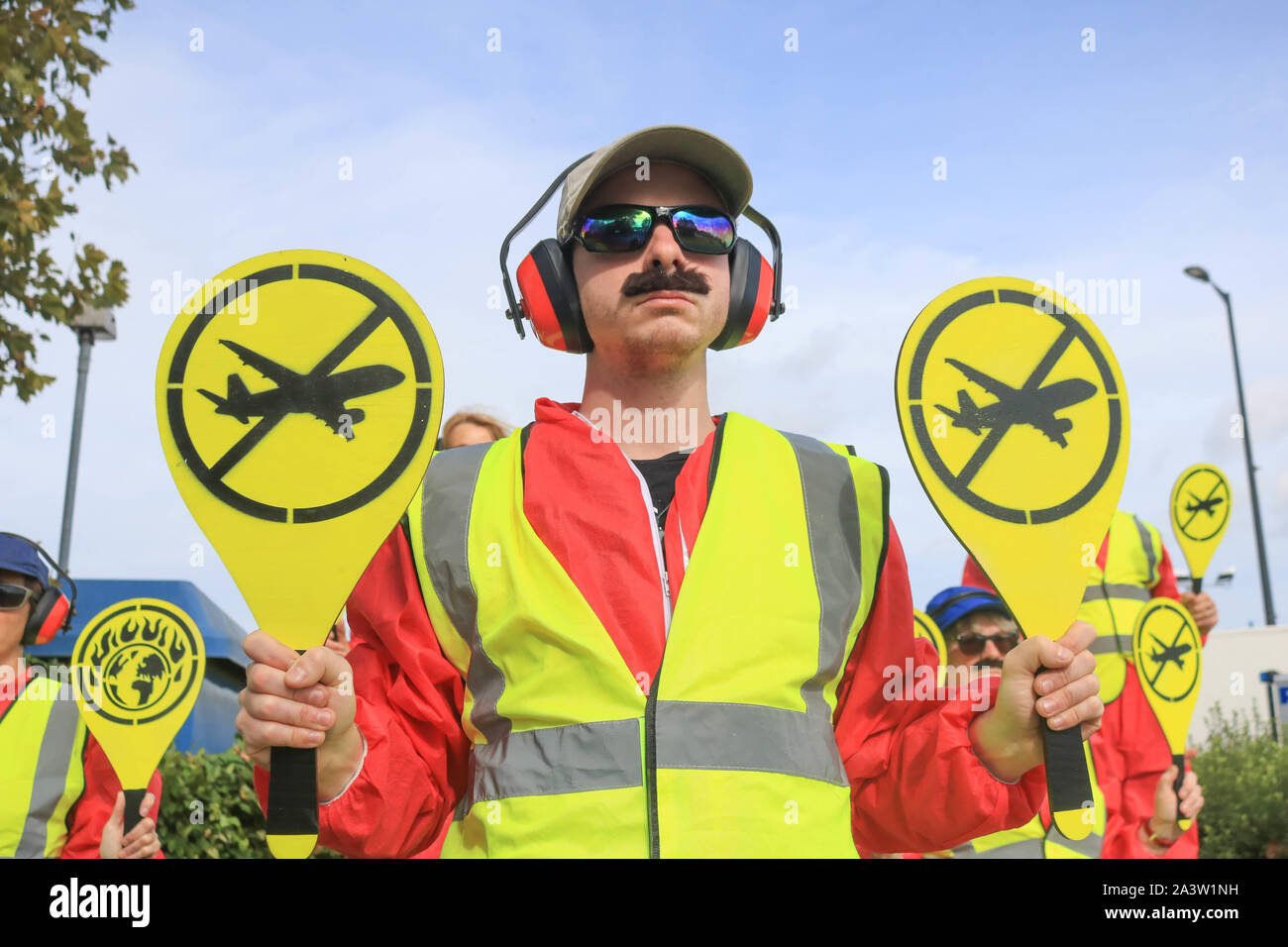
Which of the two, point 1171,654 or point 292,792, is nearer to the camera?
point 292,792

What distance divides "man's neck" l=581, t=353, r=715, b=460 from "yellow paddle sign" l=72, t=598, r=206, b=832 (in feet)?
10.6

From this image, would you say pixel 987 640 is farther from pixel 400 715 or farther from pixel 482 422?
pixel 400 715

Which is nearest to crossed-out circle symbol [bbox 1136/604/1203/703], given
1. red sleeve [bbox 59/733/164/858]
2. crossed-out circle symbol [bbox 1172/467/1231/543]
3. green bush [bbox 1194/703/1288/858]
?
crossed-out circle symbol [bbox 1172/467/1231/543]

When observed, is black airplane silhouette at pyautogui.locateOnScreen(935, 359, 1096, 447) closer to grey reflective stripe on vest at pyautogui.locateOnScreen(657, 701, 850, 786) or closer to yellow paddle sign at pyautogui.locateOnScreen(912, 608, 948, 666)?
grey reflective stripe on vest at pyautogui.locateOnScreen(657, 701, 850, 786)

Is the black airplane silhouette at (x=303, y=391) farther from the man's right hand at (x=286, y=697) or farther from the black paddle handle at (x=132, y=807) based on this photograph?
the black paddle handle at (x=132, y=807)

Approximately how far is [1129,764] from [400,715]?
4.52m

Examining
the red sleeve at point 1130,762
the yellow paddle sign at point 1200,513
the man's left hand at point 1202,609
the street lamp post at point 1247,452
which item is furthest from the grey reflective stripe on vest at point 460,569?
the street lamp post at point 1247,452

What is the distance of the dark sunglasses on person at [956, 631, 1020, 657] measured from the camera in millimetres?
5246

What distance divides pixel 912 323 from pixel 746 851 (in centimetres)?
100

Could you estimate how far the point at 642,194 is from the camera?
2.49 metres

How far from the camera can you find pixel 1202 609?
586 cm

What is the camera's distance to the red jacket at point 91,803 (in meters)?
4.52

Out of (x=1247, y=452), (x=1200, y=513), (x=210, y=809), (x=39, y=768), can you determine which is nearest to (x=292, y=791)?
(x=39, y=768)
